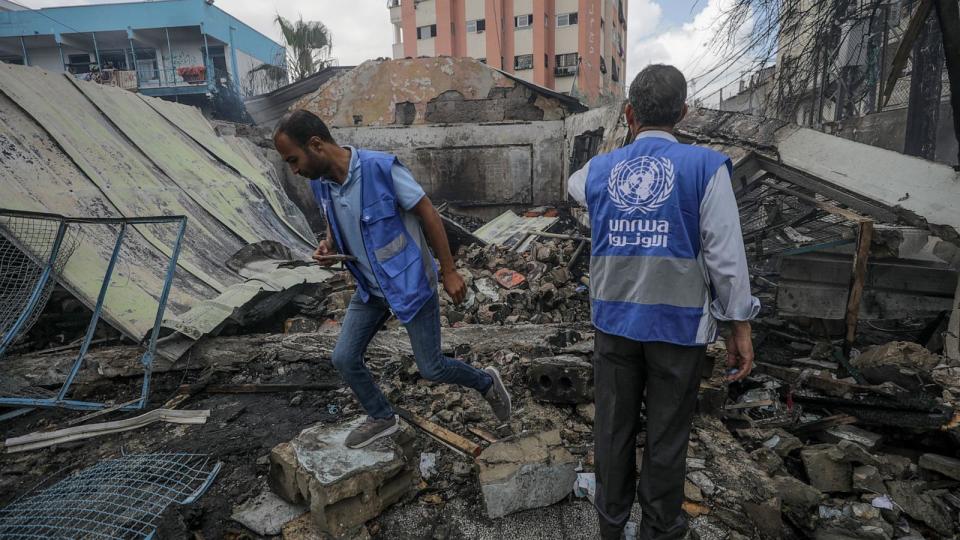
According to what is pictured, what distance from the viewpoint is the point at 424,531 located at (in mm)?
2035

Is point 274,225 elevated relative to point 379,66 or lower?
lower

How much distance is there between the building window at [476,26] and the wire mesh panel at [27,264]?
28542mm

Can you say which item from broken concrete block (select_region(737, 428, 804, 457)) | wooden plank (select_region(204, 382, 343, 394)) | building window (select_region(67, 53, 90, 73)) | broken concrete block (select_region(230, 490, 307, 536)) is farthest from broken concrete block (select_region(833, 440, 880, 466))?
building window (select_region(67, 53, 90, 73))

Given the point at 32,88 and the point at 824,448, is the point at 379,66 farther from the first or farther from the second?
the point at 824,448

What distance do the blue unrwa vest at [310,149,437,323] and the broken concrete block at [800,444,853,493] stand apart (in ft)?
7.12

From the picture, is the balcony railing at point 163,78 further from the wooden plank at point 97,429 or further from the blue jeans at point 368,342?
the blue jeans at point 368,342

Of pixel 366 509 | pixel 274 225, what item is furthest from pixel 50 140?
pixel 366 509

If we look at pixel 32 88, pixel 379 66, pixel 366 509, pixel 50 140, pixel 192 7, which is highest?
pixel 192 7

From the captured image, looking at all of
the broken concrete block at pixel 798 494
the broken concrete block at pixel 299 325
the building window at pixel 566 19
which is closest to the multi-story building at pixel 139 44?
the building window at pixel 566 19

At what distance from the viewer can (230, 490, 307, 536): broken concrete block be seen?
2.07m

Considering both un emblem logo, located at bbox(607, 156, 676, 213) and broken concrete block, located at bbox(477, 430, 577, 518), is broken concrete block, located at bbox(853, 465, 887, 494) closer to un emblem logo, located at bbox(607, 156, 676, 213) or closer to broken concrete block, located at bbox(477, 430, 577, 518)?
broken concrete block, located at bbox(477, 430, 577, 518)

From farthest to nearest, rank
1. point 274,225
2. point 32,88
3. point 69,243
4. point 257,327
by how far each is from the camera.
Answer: point 274,225, point 32,88, point 257,327, point 69,243

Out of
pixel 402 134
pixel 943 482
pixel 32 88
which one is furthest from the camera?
pixel 402 134

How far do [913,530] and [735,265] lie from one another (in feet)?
5.90
